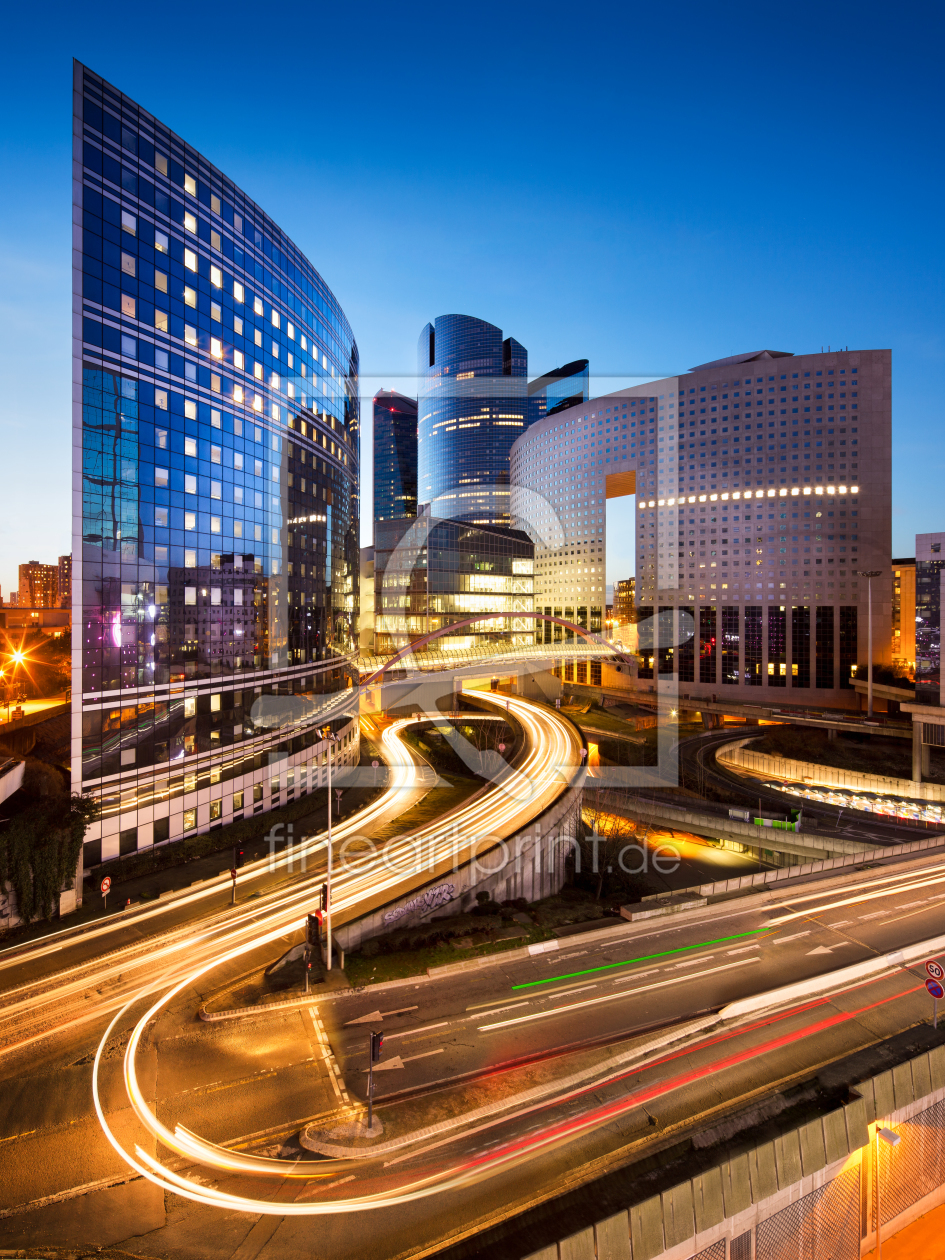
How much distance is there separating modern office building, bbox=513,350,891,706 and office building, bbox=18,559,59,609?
147226 mm

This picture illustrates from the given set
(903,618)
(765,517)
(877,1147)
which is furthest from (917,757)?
(903,618)

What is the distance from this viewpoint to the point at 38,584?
157875mm

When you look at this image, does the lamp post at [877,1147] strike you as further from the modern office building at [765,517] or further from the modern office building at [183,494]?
the modern office building at [765,517]

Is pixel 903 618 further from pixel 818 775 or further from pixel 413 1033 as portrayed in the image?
pixel 413 1033

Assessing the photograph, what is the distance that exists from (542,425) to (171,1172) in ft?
417

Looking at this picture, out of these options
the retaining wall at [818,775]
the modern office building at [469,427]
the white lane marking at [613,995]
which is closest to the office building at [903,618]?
the retaining wall at [818,775]

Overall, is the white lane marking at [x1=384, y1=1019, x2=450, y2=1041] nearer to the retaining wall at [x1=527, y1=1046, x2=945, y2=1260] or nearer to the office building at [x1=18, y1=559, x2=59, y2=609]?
the retaining wall at [x1=527, y1=1046, x2=945, y2=1260]

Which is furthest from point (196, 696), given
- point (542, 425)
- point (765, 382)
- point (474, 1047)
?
→ point (542, 425)

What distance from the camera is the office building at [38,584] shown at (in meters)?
146

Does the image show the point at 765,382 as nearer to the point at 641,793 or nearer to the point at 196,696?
the point at 641,793

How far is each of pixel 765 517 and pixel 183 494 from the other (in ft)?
271

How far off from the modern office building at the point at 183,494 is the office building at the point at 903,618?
→ 82995 millimetres

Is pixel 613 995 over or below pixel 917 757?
below

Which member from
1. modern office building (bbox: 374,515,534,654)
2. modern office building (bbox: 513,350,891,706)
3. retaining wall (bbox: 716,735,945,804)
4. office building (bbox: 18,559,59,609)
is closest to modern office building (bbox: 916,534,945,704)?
retaining wall (bbox: 716,735,945,804)
